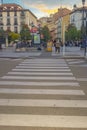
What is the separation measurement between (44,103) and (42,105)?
0.81 feet

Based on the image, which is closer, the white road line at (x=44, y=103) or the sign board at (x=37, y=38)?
the white road line at (x=44, y=103)

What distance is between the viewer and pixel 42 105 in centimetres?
806

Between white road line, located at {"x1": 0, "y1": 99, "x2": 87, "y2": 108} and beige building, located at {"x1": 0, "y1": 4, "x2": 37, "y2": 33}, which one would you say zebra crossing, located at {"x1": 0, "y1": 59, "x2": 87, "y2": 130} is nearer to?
white road line, located at {"x1": 0, "y1": 99, "x2": 87, "y2": 108}

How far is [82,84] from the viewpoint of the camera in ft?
38.5

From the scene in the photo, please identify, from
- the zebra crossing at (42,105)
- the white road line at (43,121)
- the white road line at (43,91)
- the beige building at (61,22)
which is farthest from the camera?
the beige building at (61,22)

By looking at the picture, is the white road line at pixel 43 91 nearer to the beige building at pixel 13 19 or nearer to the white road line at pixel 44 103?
the white road line at pixel 44 103

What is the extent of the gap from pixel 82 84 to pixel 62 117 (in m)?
4.94

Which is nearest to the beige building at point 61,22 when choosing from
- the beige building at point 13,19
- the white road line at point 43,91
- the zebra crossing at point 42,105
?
the beige building at point 13,19

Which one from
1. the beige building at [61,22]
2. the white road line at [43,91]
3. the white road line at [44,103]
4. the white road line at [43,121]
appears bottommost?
the white road line at [43,91]

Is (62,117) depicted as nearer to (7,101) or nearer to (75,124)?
(75,124)

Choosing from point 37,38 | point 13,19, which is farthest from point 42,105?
point 13,19

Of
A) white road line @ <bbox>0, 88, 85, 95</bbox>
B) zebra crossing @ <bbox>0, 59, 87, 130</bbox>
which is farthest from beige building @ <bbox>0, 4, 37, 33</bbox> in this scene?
white road line @ <bbox>0, 88, 85, 95</bbox>

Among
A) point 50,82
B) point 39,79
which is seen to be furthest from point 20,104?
point 39,79

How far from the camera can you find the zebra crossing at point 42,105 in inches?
254
